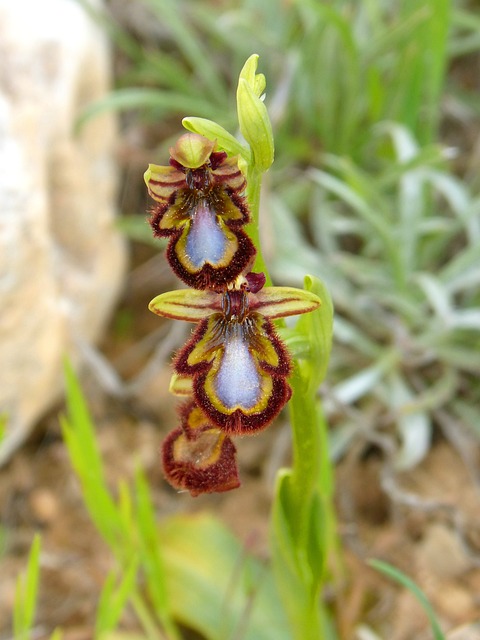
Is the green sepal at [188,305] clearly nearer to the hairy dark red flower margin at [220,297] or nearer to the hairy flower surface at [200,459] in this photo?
the hairy dark red flower margin at [220,297]

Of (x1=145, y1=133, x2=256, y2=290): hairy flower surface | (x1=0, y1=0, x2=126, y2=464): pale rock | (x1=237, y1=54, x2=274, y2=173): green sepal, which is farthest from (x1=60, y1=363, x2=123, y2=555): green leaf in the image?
(x1=237, y1=54, x2=274, y2=173): green sepal

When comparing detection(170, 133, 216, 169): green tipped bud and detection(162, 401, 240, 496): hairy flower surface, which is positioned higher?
detection(170, 133, 216, 169): green tipped bud

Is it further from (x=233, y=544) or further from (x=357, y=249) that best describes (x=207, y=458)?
(x=357, y=249)

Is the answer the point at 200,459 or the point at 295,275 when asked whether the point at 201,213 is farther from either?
the point at 295,275

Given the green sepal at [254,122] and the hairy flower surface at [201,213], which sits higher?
the green sepal at [254,122]

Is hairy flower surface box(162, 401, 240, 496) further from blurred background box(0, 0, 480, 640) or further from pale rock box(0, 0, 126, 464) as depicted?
pale rock box(0, 0, 126, 464)

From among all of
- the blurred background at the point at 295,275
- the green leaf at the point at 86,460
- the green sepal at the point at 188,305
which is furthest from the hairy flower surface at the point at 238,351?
the blurred background at the point at 295,275

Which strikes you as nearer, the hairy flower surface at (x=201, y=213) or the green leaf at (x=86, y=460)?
the hairy flower surface at (x=201, y=213)
